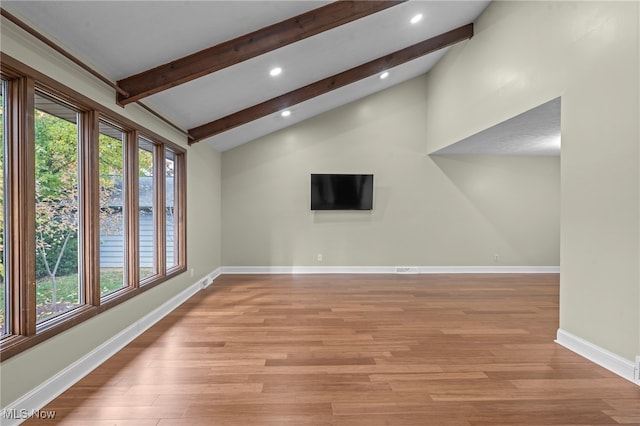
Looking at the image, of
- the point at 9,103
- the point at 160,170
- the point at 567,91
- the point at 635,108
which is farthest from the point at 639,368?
the point at 160,170

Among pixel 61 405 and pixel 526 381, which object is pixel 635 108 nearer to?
pixel 526 381

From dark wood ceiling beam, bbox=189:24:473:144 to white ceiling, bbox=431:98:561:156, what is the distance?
5.12 ft

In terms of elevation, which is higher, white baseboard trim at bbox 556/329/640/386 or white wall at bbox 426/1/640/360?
white wall at bbox 426/1/640/360

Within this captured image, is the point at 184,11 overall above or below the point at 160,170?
above

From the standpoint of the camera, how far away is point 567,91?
300 cm

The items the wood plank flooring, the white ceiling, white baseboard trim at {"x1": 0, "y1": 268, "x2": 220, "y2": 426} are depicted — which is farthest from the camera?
the white ceiling

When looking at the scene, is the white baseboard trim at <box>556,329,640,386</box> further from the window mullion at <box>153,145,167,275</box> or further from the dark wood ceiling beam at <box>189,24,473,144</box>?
the window mullion at <box>153,145,167,275</box>

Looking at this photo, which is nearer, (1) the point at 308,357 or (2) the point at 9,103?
(2) the point at 9,103

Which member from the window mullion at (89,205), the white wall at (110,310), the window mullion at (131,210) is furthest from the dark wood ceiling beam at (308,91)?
the window mullion at (89,205)

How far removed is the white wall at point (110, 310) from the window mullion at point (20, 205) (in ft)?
0.63

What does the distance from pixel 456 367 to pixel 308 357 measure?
1227 millimetres

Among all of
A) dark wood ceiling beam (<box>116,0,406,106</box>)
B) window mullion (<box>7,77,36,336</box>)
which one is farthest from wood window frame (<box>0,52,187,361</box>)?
dark wood ceiling beam (<box>116,0,406,106</box>)

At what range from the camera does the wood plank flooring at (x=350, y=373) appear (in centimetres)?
203

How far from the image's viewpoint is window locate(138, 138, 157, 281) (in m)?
3.82
